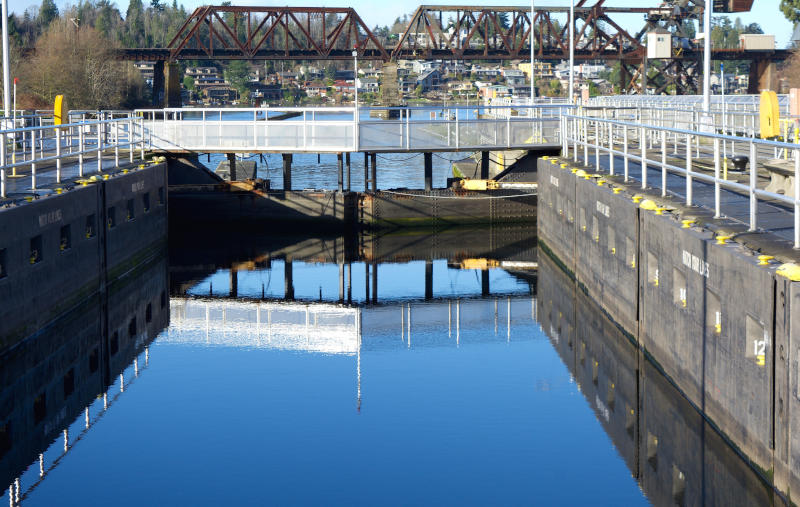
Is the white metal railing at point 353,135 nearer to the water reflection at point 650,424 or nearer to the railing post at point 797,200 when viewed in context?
the water reflection at point 650,424

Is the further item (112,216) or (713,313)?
(112,216)

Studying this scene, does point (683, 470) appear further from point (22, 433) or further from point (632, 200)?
point (22, 433)

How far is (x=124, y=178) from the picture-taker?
31.0 m

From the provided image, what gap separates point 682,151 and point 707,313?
67.9ft

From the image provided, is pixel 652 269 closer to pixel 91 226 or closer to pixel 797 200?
pixel 797 200

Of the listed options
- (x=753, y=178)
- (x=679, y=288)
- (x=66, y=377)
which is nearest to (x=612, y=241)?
(x=679, y=288)

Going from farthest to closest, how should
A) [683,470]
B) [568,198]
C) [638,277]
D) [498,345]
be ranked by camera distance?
[568,198]
[498,345]
[638,277]
[683,470]

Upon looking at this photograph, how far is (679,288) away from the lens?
59.3ft

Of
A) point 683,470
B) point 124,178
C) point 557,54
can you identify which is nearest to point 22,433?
point 683,470

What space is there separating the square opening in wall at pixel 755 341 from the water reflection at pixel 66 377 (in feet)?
30.1

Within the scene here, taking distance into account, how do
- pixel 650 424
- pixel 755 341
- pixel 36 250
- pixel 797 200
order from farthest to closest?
1. pixel 36 250
2. pixel 650 424
3. pixel 755 341
4. pixel 797 200

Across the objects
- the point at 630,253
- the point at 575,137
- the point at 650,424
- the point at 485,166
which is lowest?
the point at 650,424

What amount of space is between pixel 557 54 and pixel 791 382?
119296 millimetres

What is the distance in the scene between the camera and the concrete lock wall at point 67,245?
2098cm
